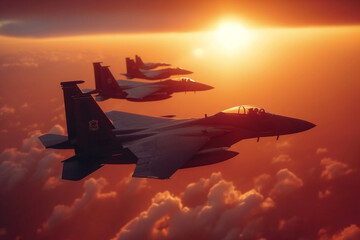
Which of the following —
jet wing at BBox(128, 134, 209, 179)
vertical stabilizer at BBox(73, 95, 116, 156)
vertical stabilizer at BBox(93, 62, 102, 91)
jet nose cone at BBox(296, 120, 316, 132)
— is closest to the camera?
jet wing at BBox(128, 134, 209, 179)

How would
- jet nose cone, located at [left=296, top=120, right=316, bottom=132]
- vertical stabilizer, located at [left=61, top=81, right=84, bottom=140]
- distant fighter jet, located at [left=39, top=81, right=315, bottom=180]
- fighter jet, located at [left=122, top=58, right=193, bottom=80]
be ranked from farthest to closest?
fighter jet, located at [left=122, top=58, right=193, bottom=80], jet nose cone, located at [left=296, top=120, right=316, bottom=132], distant fighter jet, located at [left=39, top=81, right=315, bottom=180], vertical stabilizer, located at [left=61, top=81, right=84, bottom=140]

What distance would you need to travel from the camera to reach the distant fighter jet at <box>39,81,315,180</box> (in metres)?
11.9

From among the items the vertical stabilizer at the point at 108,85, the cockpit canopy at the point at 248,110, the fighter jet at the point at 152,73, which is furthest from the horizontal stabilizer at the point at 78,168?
the fighter jet at the point at 152,73

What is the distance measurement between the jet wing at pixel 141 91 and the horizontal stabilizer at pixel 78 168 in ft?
49.8

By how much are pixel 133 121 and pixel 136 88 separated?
14.4 m

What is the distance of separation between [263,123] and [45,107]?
15532cm

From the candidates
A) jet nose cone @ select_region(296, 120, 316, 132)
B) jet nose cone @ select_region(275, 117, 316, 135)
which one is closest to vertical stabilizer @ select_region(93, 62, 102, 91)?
jet nose cone @ select_region(275, 117, 316, 135)

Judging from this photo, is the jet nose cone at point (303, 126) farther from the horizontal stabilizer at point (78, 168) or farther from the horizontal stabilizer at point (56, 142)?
the horizontal stabilizer at point (56, 142)

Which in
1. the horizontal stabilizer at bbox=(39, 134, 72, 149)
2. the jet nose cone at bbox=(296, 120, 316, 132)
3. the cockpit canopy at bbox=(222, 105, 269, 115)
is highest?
the cockpit canopy at bbox=(222, 105, 269, 115)

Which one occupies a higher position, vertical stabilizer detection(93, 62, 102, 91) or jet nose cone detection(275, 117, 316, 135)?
vertical stabilizer detection(93, 62, 102, 91)

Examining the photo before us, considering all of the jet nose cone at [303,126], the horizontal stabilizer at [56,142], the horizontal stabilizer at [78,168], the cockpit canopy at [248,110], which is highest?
the cockpit canopy at [248,110]

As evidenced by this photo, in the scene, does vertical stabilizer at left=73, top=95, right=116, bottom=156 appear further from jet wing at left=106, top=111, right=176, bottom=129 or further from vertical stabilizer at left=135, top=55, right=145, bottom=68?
vertical stabilizer at left=135, top=55, right=145, bottom=68

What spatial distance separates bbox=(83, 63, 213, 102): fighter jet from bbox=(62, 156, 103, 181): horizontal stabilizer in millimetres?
15164

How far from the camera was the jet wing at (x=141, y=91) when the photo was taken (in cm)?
2845
